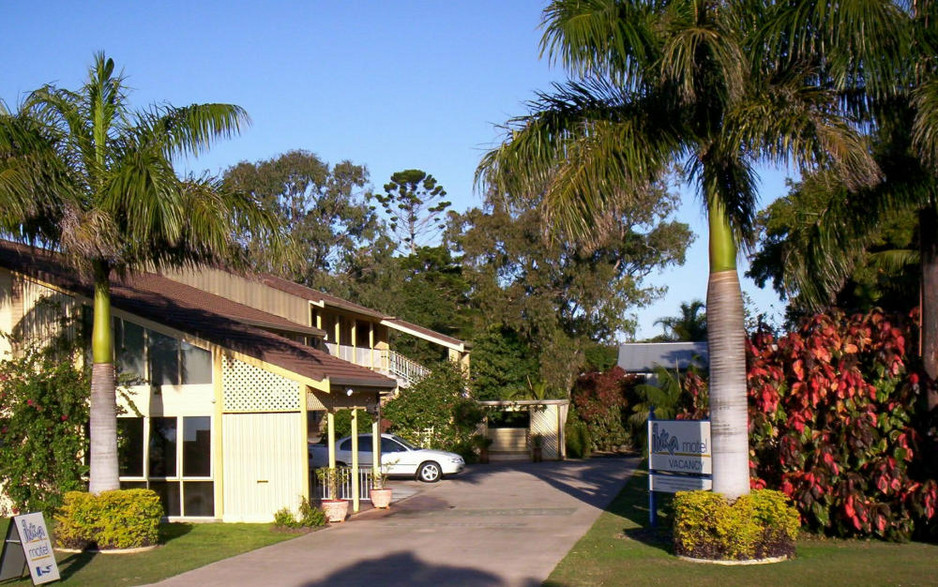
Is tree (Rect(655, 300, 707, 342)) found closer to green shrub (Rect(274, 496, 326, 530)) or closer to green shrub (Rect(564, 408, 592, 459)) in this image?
green shrub (Rect(564, 408, 592, 459))

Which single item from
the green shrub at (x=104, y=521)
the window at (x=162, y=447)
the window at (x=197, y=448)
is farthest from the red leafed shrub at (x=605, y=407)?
the green shrub at (x=104, y=521)

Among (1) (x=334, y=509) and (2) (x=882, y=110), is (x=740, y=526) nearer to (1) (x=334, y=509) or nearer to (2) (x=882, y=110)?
(2) (x=882, y=110)

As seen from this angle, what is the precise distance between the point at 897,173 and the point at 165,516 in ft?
47.2

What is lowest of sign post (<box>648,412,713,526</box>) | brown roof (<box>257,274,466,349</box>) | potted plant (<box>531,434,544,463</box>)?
potted plant (<box>531,434,544,463</box>)

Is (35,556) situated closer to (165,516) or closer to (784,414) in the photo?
(165,516)

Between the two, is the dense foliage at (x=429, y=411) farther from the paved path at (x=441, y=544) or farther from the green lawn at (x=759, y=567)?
the green lawn at (x=759, y=567)

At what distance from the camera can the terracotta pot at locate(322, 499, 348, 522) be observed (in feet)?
60.2

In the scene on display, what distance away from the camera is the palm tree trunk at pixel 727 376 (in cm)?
1235

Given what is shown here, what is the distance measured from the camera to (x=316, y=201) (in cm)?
5366

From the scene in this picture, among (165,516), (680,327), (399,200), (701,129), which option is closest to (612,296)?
(680,327)

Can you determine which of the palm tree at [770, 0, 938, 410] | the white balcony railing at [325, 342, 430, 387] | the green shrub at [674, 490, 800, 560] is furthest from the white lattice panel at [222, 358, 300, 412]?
the white balcony railing at [325, 342, 430, 387]

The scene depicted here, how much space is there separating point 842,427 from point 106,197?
11308mm

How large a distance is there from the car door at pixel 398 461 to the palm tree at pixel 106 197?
543 inches

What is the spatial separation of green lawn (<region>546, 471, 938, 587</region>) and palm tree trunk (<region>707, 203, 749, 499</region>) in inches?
47.2
